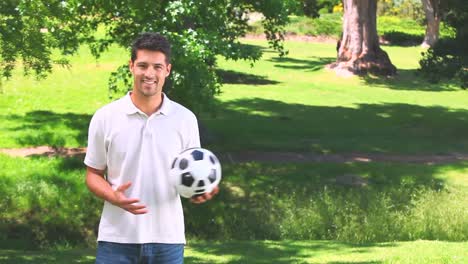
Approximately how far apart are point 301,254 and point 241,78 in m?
24.7

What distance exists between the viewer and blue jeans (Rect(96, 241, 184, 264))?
440 cm

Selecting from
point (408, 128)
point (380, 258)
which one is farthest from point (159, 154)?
point (408, 128)

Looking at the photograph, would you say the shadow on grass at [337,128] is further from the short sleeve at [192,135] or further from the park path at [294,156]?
the short sleeve at [192,135]

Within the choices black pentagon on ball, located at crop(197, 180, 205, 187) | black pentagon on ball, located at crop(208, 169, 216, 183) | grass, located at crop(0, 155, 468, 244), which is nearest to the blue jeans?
black pentagon on ball, located at crop(197, 180, 205, 187)

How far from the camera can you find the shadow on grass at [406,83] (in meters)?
34.8

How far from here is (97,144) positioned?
4496mm

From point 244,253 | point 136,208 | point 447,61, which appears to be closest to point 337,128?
point 447,61

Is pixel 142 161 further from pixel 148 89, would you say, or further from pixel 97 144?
pixel 148 89

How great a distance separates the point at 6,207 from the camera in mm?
15164

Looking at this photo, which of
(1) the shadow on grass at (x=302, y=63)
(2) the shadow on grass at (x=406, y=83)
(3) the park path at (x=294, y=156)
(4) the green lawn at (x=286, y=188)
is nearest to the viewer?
(4) the green lawn at (x=286, y=188)

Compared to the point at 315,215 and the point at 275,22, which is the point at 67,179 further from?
the point at 275,22

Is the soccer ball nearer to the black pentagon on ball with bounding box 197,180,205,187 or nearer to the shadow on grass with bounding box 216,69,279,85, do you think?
the black pentagon on ball with bounding box 197,180,205,187

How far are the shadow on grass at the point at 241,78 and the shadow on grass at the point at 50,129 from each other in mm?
11867

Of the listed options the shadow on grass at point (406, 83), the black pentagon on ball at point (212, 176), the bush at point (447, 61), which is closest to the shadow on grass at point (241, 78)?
the shadow on grass at point (406, 83)
